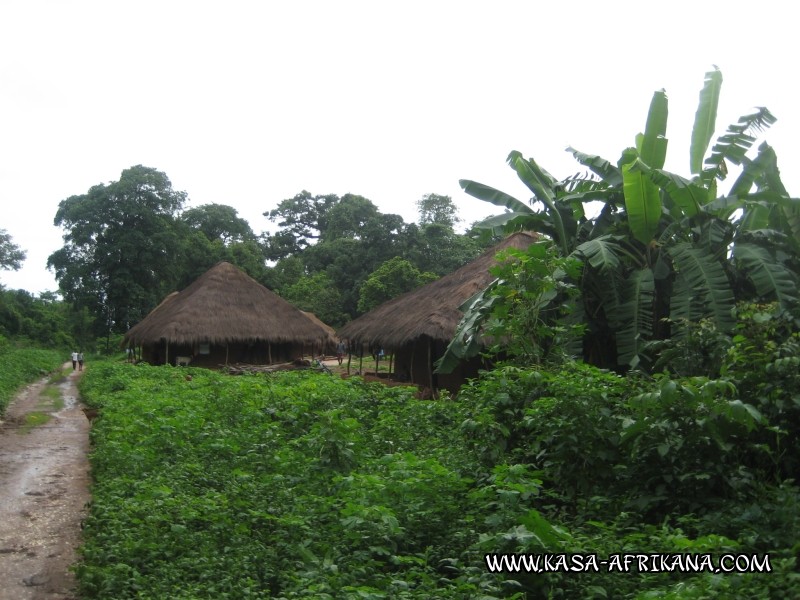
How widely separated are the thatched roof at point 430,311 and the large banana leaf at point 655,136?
340cm

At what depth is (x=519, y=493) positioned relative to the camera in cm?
411

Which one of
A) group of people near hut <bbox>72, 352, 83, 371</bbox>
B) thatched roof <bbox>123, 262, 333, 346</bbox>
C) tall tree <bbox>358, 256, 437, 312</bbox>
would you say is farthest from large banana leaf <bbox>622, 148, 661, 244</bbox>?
group of people near hut <bbox>72, 352, 83, 371</bbox>

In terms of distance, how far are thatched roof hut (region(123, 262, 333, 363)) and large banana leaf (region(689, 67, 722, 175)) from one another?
1534cm

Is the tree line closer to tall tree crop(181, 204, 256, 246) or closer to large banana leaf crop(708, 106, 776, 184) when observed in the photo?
tall tree crop(181, 204, 256, 246)

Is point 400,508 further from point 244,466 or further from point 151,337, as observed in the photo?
point 151,337

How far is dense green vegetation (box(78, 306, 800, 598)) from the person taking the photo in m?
3.59

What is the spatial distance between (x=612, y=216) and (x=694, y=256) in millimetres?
1616

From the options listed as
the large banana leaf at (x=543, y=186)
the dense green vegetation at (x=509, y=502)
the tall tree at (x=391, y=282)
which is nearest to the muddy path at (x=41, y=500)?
the dense green vegetation at (x=509, y=502)

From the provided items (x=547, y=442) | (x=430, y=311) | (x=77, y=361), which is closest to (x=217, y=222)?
(x=77, y=361)

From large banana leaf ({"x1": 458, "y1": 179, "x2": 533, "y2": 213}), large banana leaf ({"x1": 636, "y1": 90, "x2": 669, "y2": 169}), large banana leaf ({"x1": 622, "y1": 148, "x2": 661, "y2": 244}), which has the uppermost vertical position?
large banana leaf ({"x1": 636, "y1": 90, "x2": 669, "y2": 169})

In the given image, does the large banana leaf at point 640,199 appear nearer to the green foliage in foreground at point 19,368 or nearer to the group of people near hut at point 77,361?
the green foliage in foreground at point 19,368

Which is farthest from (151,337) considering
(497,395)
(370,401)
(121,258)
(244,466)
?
(497,395)

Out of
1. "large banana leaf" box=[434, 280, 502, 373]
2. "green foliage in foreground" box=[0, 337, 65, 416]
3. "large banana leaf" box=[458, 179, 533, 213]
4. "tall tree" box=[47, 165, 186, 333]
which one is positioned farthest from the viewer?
"tall tree" box=[47, 165, 186, 333]

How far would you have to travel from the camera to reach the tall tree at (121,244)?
1225 inches
